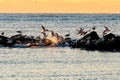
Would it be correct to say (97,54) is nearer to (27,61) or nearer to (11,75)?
(27,61)

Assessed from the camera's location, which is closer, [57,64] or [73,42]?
[57,64]

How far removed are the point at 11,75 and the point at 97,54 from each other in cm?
1540

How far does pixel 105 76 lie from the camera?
4309 centimetres

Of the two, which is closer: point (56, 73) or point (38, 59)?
point (56, 73)

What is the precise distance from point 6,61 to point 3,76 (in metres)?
9.63

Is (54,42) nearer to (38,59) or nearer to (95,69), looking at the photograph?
(38,59)

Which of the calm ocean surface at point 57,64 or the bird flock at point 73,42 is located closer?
the calm ocean surface at point 57,64

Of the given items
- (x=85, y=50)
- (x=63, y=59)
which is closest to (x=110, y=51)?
(x=85, y=50)

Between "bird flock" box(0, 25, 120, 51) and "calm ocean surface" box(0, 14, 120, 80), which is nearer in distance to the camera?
"calm ocean surface" box(0, 14, 120, 80)

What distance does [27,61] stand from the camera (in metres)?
52.5

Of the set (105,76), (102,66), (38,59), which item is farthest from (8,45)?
(105,76)

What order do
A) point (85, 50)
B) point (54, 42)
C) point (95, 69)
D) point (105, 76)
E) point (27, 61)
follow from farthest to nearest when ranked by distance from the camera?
point (54, 42), point (85, 50), point (27, 61), point (95, 69), point (105, 76)

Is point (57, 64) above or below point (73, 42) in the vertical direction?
above

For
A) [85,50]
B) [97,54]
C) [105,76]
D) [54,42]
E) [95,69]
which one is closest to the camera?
[105,76]
